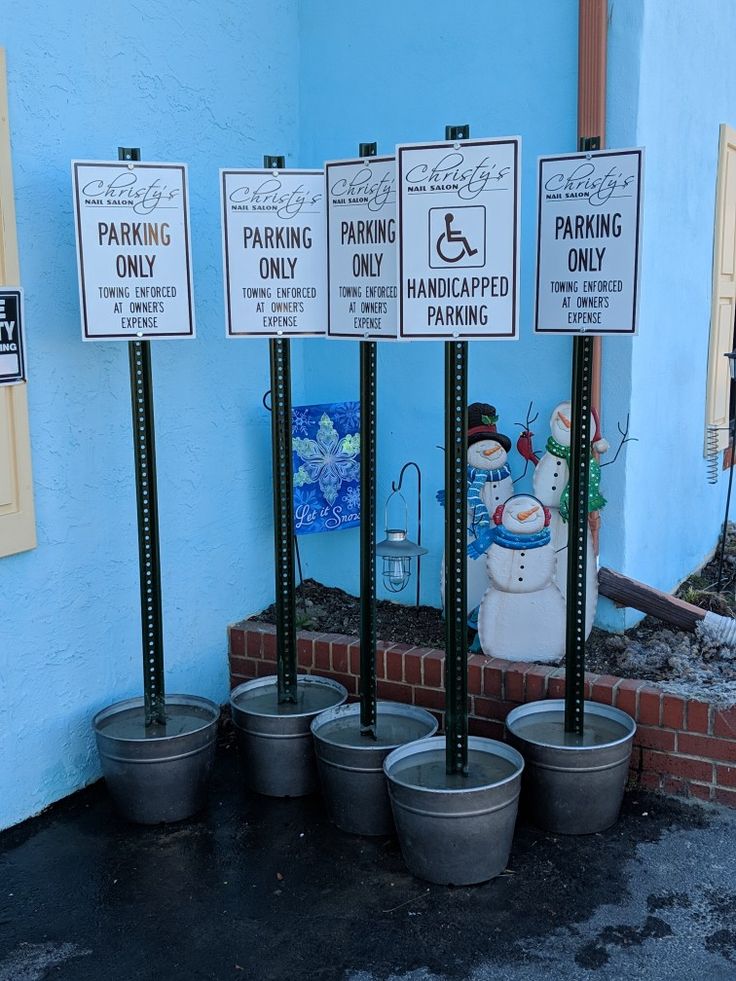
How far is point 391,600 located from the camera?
16.0 feet

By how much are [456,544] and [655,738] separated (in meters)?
1.15

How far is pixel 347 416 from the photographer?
15.6ft

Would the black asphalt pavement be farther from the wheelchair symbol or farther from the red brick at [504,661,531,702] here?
the wheelchair symbol

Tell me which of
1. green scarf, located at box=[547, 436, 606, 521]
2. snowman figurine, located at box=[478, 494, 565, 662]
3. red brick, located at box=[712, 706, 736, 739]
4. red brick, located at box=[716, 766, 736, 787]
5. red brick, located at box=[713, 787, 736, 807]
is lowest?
red brick, located at box=[713, 787, 736, 807]

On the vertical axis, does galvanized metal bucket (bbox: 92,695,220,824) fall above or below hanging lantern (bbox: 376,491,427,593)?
below

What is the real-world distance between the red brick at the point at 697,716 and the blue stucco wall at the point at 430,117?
4.15 ft

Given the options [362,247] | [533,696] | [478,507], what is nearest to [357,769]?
[533,696]

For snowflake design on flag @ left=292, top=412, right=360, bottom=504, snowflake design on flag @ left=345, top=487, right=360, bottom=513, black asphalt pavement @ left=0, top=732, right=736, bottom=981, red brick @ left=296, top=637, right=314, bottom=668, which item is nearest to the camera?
black asphalt pavement @ left=0, top=732, right=736, bottom=981

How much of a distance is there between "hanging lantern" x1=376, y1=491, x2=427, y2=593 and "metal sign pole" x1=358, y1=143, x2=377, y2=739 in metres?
0.62

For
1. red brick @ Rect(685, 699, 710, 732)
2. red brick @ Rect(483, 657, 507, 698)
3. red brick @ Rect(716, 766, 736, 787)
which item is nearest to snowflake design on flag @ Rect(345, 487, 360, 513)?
red brick @ Rect(483, 657, 507, 698)

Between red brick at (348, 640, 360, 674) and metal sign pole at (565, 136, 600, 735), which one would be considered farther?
red brick at (348, 640, 360, 674)

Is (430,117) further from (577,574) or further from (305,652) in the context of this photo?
(305,652)

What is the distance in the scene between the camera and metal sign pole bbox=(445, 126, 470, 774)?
3.12 m

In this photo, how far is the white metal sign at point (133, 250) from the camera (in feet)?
11.1
